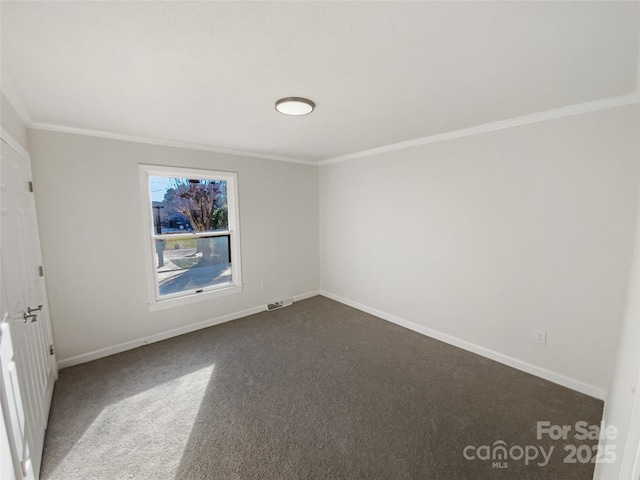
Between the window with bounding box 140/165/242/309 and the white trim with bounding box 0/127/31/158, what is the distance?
0.90 metres

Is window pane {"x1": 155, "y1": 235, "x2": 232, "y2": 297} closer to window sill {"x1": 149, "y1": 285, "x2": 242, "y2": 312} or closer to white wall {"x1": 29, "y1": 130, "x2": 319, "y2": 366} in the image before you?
window sill {"x1": 149, "y1": 285, "x2": 242, "y2": 312}

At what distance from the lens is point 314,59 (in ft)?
4.83

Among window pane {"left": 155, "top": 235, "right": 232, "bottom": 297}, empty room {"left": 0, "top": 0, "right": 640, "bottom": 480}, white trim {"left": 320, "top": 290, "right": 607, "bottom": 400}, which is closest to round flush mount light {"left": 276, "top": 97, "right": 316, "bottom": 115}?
empty room {"left": 0, "top": 0, "right": 640, "bottom": 480}

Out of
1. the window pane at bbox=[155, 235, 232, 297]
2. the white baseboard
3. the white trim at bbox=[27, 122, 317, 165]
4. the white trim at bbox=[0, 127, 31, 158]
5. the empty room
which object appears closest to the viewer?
the empty room

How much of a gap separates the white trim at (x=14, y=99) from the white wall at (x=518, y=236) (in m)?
3.36

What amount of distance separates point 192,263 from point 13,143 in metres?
2.02

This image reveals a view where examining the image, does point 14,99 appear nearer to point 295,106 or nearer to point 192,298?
point 295,106

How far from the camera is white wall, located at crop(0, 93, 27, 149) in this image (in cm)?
170

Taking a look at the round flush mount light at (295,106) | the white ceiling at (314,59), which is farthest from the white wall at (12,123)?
the round flush mount light at (295,106)

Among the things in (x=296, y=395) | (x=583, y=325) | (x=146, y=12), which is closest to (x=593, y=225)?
(x=583, y=325)

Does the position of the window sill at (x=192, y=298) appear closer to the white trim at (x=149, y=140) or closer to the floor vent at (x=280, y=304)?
the floor vent at (x=280, y=304)

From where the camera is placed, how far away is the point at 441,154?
119 inches

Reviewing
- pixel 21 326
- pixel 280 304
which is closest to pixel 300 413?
pixel 21 326

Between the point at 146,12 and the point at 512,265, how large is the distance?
125 inches
